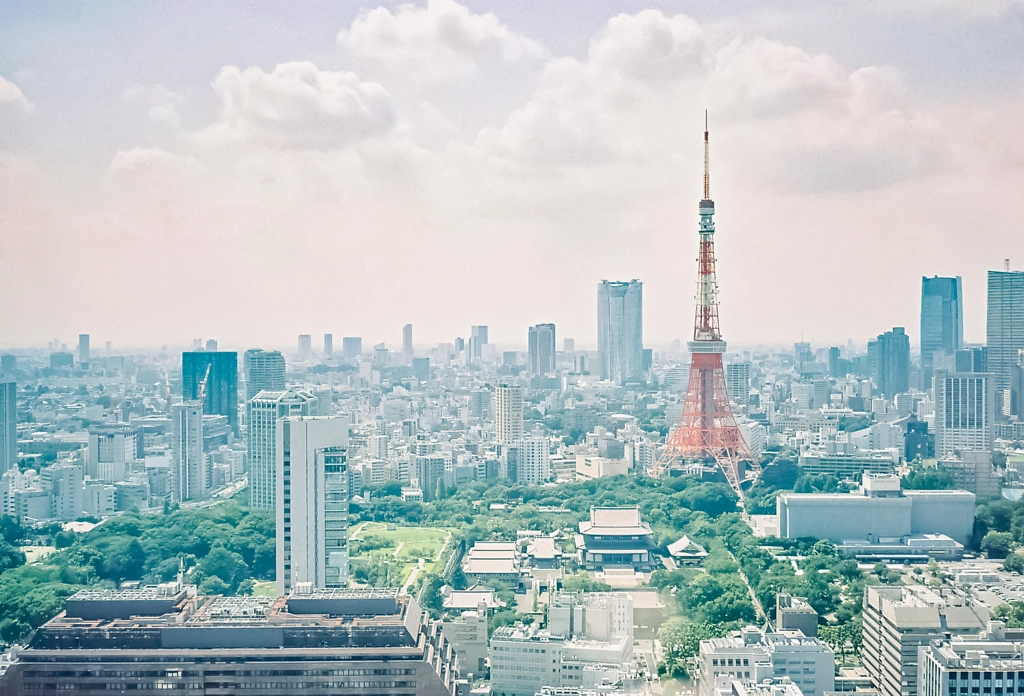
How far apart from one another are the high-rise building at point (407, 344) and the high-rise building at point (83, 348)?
282 centimetres

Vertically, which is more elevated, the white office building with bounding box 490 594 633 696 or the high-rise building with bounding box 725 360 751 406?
the high-rise building with bounding box 725 360 751 406

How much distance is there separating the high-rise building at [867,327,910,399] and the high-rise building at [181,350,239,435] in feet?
24.8

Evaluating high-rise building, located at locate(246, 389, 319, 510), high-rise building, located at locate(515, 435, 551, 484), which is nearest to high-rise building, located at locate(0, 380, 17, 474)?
high-rise building, located at locate(246, 389, 319, 510)

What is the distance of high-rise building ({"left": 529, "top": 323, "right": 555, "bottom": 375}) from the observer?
13644mm

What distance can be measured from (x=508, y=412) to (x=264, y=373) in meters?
3.57

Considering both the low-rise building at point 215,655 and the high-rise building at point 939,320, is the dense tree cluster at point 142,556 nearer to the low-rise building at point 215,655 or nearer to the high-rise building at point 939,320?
the low-rise building at point 215,655

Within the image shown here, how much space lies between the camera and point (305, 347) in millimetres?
11578

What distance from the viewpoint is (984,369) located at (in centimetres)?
1297

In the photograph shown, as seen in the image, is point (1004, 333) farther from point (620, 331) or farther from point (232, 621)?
point (232, 621)

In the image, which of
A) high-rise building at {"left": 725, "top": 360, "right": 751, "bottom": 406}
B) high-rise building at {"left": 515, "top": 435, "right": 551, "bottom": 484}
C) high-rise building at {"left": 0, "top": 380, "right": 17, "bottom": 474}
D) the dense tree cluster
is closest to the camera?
the dense tree cluster

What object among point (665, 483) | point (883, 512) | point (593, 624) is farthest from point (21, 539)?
point (883, 512)

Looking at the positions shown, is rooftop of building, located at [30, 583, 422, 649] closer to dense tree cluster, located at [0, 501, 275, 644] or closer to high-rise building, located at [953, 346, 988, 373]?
dense tree cluster, located at [0, 501, 275, 644]

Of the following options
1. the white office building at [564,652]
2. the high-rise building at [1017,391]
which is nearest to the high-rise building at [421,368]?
the high-rise building at [1017,391]

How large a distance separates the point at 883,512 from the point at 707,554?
188 centimetres
